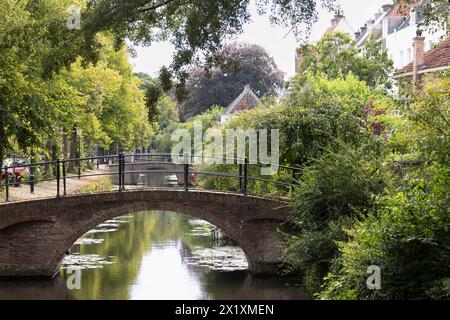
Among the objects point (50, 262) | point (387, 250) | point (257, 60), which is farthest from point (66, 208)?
point (257, 60)

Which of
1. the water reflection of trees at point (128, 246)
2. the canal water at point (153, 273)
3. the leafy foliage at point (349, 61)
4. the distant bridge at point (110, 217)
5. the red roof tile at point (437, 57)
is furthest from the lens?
the leafy foliage at point (349, 61)

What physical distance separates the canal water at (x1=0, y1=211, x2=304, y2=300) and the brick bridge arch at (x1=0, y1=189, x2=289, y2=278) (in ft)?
2.00

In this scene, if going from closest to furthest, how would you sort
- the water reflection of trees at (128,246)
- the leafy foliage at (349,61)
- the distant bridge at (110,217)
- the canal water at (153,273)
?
the canal water at (153,273) → the water reflection of trees at (128,246) → the distant bridge at (110,217) → the leafy foliage at (349,61)

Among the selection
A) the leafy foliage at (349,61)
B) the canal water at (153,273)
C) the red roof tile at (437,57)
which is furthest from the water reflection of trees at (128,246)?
the leafy foliage at (349,61)

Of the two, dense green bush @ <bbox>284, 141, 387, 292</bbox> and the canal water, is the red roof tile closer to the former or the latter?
the canal water

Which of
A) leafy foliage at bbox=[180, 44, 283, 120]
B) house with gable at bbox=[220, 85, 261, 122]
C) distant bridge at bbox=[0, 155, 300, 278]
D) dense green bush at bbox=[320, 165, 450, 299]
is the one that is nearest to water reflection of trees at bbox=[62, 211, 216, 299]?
distant bridge at bbox=[0, 155, 300, 278]

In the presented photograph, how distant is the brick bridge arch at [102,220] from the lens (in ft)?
68.2

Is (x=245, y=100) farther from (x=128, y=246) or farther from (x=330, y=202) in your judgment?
(x=330, y=202)

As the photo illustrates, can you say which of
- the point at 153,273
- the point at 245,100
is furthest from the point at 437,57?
the point at 245,100

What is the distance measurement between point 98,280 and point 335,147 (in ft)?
23.3

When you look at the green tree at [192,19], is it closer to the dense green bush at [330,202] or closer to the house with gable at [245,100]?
the dense green bush at [330,202]

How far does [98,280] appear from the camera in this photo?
2075 cm

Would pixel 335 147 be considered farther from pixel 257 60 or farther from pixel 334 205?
pixel 257 60

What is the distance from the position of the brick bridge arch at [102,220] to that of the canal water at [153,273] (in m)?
0.61
